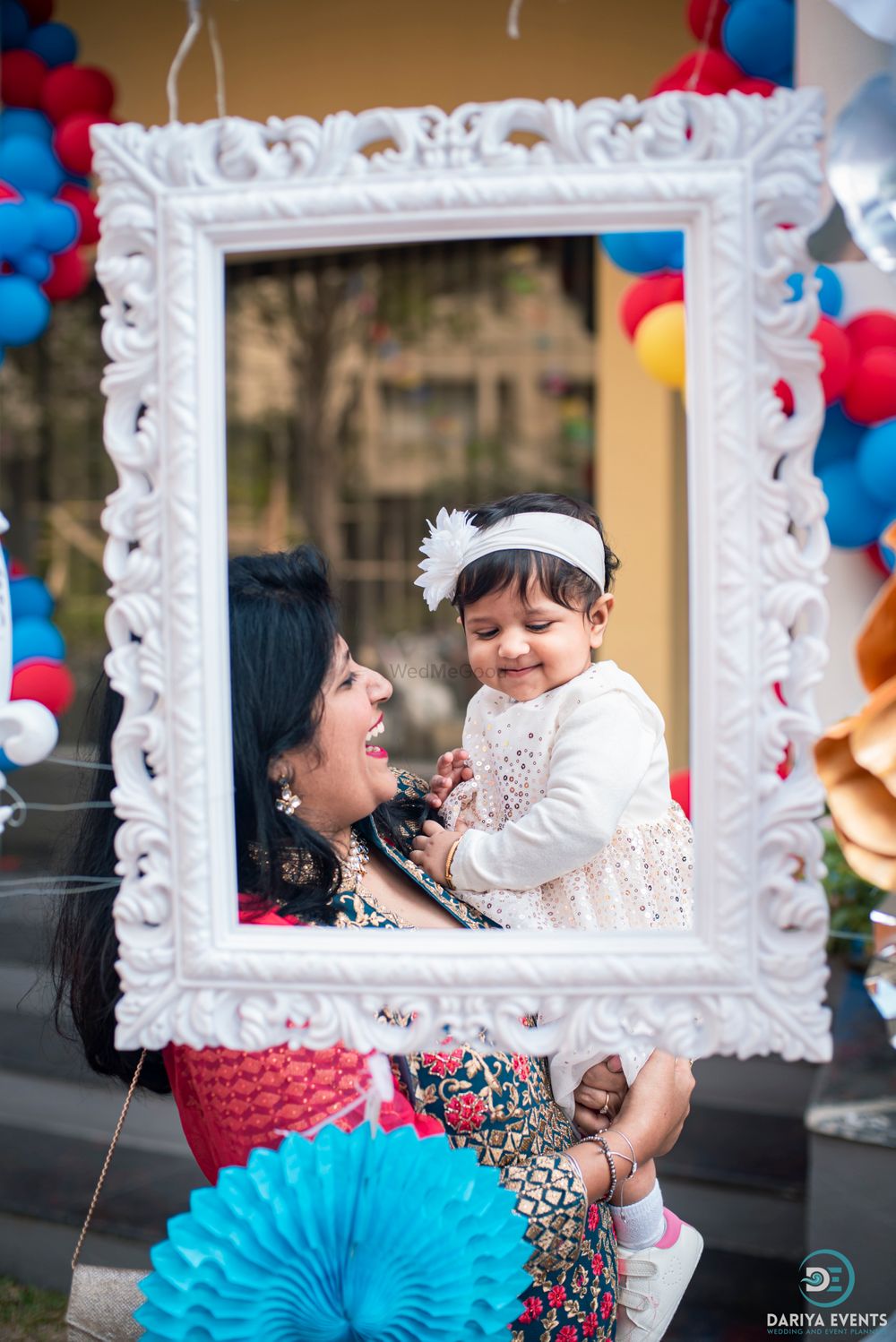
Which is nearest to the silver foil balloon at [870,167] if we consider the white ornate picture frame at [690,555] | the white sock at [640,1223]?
the white ornate picture frame at [690,555]

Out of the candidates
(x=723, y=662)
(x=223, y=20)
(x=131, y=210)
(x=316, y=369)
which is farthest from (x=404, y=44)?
(x=723, y=662)

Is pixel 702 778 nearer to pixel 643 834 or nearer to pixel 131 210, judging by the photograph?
pixel 643 834

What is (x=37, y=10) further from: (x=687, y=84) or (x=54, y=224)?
(x=687, y=84)

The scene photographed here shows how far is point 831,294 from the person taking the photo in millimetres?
2488

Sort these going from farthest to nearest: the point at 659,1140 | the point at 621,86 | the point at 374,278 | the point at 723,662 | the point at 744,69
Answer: the point at 374,278
the point at 621,86
the point at 744,69
the point at 659,1140
the point at 723,662

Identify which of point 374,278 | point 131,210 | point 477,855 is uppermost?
point 374,278

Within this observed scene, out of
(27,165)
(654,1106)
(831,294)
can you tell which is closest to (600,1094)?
(654,1106)

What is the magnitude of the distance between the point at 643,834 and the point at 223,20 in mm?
3733

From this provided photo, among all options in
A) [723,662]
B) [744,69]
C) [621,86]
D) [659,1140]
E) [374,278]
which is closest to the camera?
[723,662]

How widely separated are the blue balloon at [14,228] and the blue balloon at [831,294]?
1.94m

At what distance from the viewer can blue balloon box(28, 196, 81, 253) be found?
9.89ft

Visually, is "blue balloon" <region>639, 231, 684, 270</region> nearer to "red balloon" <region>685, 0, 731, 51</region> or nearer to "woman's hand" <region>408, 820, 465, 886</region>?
"red balloon" <region>685, 0, 731, 51</region>

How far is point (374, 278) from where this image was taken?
496 centimetres

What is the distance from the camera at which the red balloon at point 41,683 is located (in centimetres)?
293
